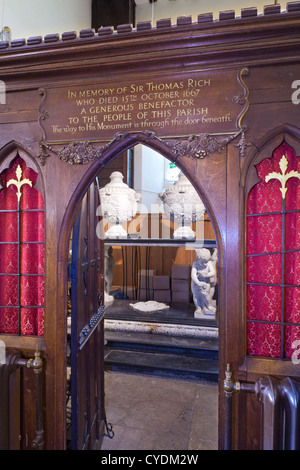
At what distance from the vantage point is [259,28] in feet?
4.81

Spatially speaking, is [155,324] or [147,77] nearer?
[147,77]

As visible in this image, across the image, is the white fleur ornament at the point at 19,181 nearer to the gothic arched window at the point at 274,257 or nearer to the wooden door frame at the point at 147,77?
the wooden door frame at the point at 147,77

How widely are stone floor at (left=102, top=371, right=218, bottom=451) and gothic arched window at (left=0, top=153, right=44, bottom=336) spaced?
4.64ft

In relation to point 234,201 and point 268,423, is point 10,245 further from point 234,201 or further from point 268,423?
point 268,423

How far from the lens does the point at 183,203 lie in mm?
3992

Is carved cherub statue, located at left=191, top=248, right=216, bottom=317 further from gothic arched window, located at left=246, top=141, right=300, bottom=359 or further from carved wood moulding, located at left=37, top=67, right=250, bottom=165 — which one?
carved wood moulding, located at left=37, top=67, right=250, bottom=165

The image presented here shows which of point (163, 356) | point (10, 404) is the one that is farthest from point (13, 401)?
point (163, 356)

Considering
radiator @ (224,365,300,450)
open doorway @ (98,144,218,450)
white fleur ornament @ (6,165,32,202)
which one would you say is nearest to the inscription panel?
white fleur ornament @ (6,165,32,202)

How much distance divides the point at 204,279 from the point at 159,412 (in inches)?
69.0

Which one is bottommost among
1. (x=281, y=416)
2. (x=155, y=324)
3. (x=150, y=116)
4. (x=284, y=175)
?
(x=155, y=324)

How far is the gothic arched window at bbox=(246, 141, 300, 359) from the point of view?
64.9 inches

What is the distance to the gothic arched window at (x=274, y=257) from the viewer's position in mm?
1648

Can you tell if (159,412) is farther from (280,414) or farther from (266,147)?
(266,147)

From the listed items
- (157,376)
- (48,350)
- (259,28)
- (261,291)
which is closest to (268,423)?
(261,291)
